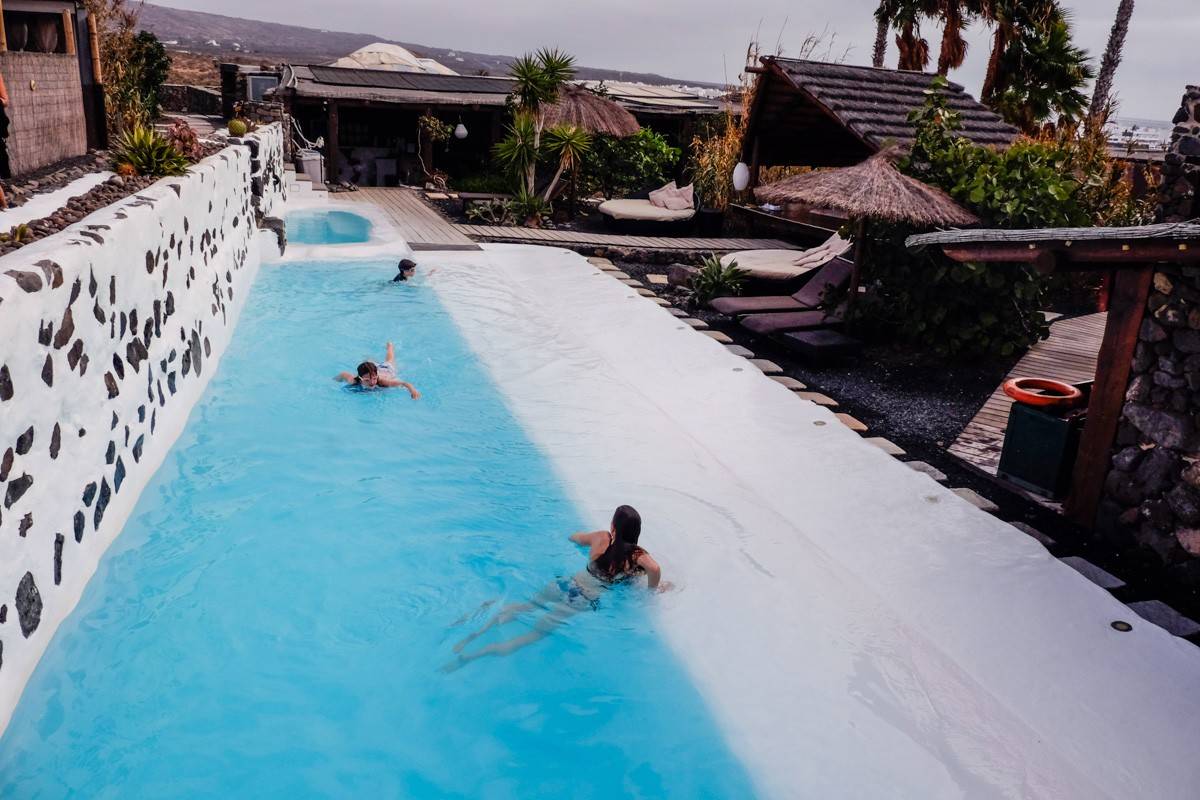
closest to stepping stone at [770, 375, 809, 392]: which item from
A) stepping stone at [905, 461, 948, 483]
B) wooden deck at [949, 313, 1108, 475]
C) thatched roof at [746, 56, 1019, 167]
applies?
wooden deck at [949, 313, 1108, 475]

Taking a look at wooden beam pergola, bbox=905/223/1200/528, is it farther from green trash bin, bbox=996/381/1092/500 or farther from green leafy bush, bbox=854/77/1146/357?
green leafy bush, bbox=854/77/1146/357

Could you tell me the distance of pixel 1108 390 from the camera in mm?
6070

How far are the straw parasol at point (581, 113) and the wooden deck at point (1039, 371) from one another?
33.2 ft

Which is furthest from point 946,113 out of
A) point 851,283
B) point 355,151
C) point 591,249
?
point 355,151

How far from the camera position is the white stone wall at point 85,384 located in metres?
3.70

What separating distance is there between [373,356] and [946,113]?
7.45 m

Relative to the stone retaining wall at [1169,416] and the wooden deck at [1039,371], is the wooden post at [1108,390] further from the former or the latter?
the wooden deck at [1039,371]

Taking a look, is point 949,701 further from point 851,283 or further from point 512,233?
point 512,233

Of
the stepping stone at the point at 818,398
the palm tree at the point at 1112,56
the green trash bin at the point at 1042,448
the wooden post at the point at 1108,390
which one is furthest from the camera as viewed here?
the palm tree at the point at 1112,56

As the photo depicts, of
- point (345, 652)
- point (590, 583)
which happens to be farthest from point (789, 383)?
point (345, 652)

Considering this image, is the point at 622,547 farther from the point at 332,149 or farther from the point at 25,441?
the point at 332,149

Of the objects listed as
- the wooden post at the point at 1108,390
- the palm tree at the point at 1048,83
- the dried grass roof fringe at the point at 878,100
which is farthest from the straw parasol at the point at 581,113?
the wooden post at the point at 1108,390

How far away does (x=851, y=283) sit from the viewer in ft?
35.3

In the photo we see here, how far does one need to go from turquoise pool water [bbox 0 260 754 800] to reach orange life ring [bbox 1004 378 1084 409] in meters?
3.49
